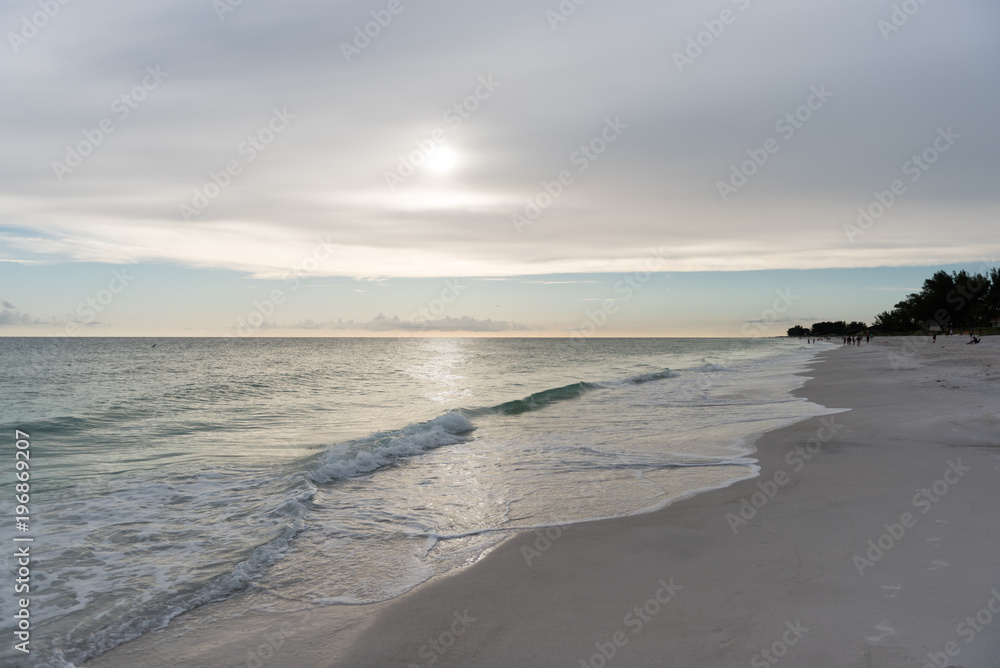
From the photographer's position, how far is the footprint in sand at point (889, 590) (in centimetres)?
447

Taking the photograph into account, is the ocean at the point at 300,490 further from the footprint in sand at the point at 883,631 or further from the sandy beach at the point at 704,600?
the footprint in sand at the point at 883,631

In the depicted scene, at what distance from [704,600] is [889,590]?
149cm

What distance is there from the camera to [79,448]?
1365 centimetres

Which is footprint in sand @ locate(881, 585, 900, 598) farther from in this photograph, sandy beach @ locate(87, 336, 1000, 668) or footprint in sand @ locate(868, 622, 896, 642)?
footprint in sand @ locate(868, 622, 896, 642)

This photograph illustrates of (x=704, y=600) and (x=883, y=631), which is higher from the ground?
(x=883, y=631)

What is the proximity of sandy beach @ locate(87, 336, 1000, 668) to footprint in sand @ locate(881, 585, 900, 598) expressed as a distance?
0.02 meters

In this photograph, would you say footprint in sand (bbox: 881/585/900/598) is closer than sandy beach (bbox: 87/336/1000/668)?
No

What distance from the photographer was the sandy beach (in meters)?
3.96

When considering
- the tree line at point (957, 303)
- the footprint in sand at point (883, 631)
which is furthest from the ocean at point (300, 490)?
the tree line at point (957, 303)

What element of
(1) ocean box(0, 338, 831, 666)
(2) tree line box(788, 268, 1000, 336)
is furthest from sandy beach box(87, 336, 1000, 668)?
(2) tree line box(788, 268, 1000, 336)

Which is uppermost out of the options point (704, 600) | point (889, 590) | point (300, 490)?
point (889, 590)

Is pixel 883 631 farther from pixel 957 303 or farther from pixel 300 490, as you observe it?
pixel 957 303

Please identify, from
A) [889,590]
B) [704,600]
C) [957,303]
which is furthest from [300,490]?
[957,303]

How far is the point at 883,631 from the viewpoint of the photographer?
3.94 meters
